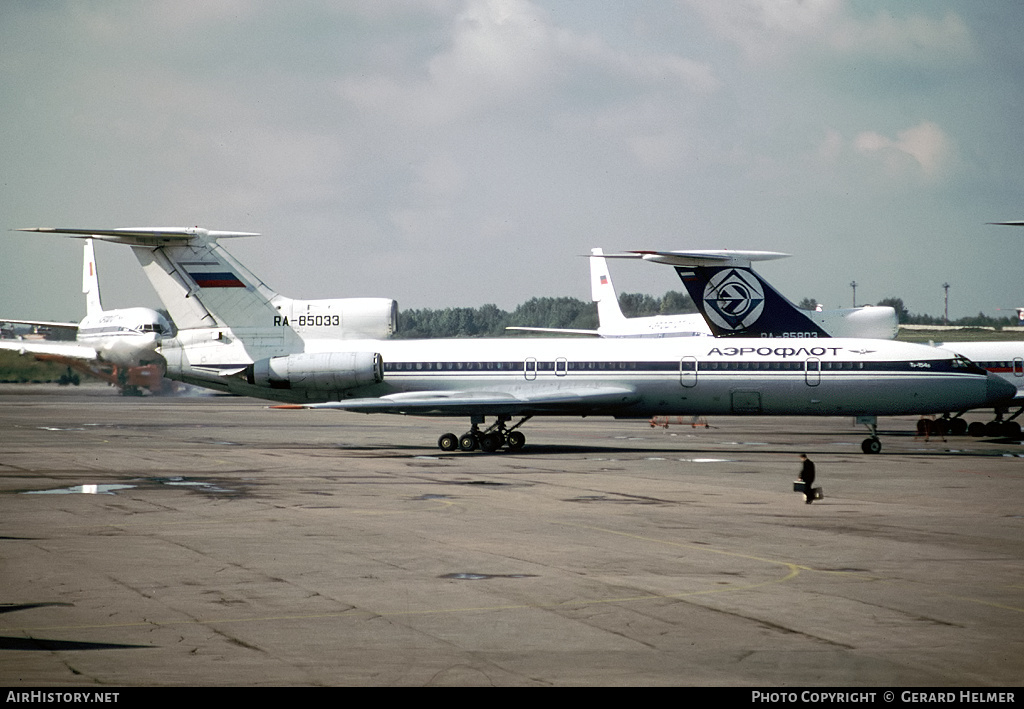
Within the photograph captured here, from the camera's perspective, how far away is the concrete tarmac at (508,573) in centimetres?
1032

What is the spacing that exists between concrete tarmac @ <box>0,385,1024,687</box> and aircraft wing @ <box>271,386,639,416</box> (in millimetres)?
3416

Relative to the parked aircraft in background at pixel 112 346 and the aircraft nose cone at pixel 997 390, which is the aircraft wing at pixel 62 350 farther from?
the aircraft nose cone at pixel 997 390

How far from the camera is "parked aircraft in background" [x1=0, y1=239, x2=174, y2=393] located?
69.1 m

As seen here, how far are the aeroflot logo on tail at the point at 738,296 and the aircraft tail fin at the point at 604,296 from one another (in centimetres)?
3431

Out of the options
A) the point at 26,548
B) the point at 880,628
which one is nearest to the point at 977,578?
the point at 880,628

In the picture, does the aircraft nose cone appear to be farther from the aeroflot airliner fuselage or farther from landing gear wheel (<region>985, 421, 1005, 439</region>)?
landing gear wheel (<region>985, 421, 1005, 439</region>)

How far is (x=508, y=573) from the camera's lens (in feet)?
49.6

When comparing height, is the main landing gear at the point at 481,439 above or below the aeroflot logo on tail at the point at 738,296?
below

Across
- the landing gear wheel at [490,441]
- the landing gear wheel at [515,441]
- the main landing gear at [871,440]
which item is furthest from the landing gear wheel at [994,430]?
the landing gear wheel at [490,441]

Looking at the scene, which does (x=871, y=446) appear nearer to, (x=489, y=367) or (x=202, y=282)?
(x=489, y=367)

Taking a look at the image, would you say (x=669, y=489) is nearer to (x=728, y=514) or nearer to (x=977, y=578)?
(x=728, y=514)

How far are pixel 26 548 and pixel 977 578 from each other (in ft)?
45.1

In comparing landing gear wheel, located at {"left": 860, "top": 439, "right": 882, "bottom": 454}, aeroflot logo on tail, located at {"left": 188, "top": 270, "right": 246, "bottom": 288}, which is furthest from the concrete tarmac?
aeroflot logo on tail, located at {"left": 188, "top": 270, "right": 246, "bottom": 288}

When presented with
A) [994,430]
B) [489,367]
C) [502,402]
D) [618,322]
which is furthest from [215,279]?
[618,322]
